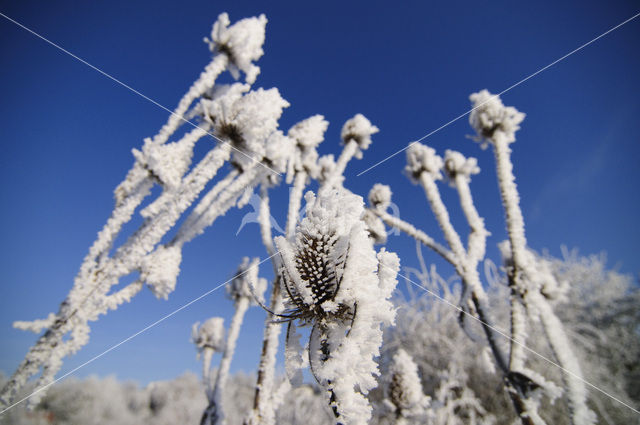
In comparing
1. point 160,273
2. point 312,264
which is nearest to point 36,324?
point 160,273

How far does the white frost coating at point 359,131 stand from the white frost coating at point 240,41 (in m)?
1.47

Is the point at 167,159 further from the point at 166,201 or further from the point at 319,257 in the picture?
the point at 319,257

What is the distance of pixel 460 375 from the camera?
794cm

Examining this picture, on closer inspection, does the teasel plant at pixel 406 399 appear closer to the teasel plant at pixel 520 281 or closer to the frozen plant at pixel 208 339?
the teasel plant at pixel 520 281

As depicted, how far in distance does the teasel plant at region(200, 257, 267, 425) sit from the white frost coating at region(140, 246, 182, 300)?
2.13 feet

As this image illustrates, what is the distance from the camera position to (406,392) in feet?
8.70

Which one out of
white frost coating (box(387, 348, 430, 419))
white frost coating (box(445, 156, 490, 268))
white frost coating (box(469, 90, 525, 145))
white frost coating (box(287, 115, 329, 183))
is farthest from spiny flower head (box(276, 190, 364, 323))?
white frost coating (box(287, 115, 329, 183))

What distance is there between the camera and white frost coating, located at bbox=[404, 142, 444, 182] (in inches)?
128

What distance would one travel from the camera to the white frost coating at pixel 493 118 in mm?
2752

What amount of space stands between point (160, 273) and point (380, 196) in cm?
247

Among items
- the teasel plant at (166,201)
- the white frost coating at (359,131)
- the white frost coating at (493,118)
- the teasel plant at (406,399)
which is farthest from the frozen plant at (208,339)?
the white frost coating at (493,118)

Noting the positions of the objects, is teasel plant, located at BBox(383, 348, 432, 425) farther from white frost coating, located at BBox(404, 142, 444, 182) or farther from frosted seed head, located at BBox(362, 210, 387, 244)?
white frost coating, located at BBox(404, 142, 444, 182)

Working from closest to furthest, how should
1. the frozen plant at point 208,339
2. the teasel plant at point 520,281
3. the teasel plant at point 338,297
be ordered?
the teasel plant at point 338,297, the teasel plant at point 520,281, the frozen plant at point 208,339

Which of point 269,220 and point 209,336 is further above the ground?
point 269,220
